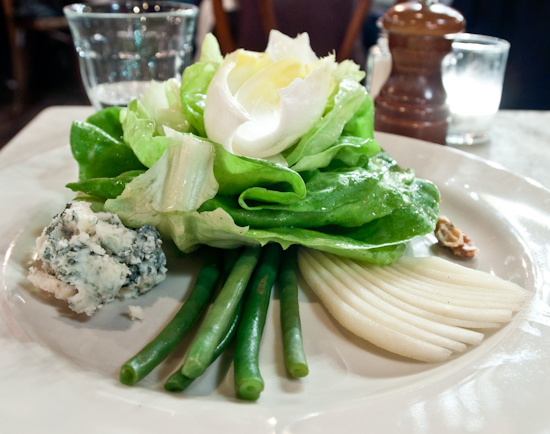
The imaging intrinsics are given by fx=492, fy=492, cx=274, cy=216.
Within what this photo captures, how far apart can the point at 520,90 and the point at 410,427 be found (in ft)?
12.3

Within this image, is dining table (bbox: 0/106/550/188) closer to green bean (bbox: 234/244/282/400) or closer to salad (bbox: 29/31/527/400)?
salad (bbox: 29/31/527/400)

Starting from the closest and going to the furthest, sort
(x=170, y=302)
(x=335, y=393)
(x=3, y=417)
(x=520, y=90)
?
(x=3, y=417), (x=335, y=393), (x=170, y=302), (x=520, y=90)

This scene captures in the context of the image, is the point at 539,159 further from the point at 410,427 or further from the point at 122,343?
the point at 122,343

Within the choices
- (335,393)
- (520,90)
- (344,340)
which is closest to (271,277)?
(344,340)

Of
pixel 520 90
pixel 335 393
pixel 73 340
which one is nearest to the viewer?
pixel 335 393

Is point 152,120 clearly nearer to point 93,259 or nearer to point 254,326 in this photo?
point 93,259

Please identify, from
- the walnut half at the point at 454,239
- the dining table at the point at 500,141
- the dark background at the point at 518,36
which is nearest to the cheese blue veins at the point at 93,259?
the walnut half at the point at 454,239

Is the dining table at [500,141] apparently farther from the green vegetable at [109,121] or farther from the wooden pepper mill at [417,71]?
the green vegetable at [109,121]

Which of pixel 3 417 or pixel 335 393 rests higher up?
pixel 3 417

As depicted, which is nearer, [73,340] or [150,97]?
[73,340]

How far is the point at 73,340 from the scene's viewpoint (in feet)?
2.90

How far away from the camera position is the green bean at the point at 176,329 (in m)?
0.77

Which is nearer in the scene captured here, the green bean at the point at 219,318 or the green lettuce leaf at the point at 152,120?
the green bean at the point at 219,318

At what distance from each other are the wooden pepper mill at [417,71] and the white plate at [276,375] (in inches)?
26.2
